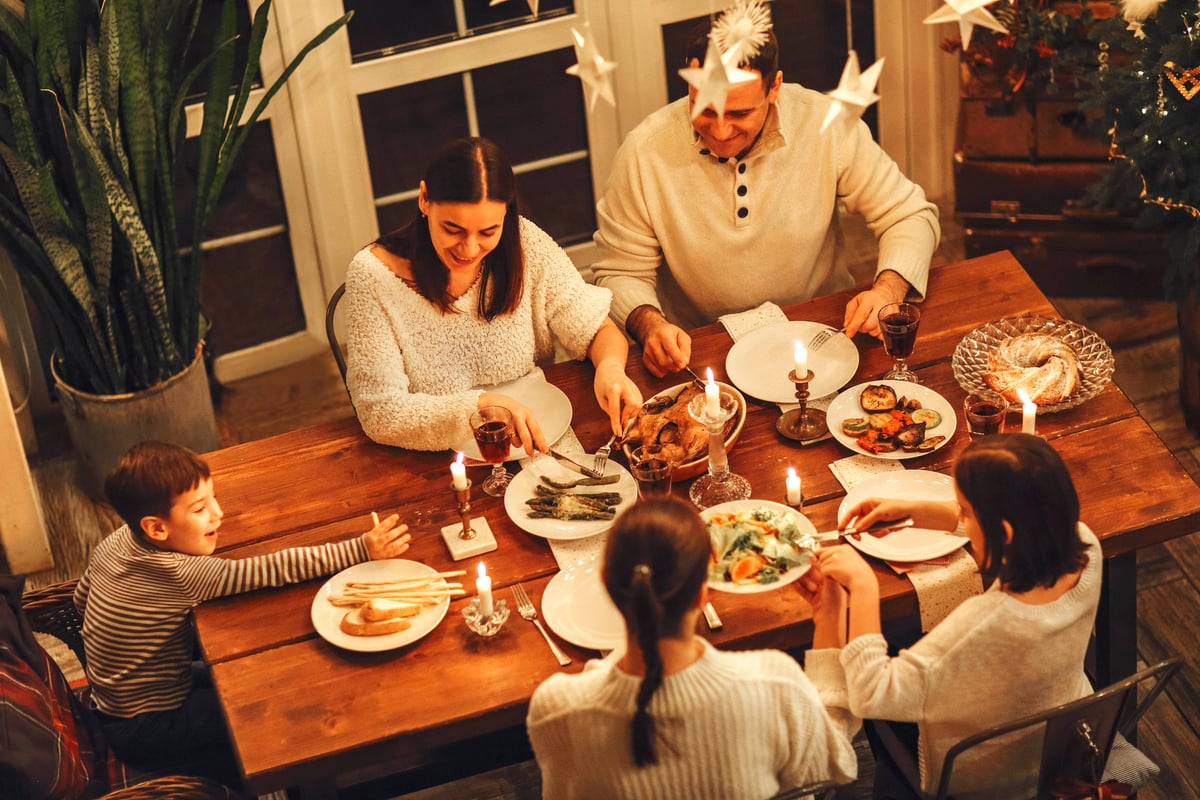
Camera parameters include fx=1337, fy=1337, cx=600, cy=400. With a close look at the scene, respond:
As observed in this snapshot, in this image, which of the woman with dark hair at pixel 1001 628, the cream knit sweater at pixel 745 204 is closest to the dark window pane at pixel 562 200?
the cream knit sweater at pixel 745 204

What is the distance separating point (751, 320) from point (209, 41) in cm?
203

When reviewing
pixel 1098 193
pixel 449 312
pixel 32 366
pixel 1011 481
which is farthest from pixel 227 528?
pixel 1098 193

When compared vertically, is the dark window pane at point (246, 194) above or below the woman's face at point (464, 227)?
below

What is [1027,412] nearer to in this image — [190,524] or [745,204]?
[745,204]

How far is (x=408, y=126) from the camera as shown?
4.19m

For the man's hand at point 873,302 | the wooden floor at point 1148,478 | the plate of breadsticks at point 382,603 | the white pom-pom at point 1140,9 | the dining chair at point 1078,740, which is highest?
the white pom-pom at point 1140,9

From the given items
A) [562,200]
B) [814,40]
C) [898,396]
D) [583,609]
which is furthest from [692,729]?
[814,40]

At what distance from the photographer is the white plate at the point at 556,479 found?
7.63 feet

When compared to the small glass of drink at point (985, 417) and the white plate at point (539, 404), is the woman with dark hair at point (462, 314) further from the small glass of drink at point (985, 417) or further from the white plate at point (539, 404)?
the small glass of drink at point (985, 417)

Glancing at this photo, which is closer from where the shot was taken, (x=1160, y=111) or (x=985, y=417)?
(x=985, y=417)

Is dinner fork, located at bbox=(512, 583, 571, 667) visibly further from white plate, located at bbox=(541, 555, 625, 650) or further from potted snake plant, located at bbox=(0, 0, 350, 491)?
potted snake plant, located at bbox=(0, 0, 350, 491)

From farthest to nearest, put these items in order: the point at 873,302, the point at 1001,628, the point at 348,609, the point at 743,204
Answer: the point at 743,204
the point at 873,302
the point at 348,609
the point at 1001,628

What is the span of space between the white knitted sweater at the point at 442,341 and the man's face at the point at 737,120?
0.45 metres

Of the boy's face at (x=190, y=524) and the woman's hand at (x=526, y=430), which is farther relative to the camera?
the woman's hand at (x=526, y=430)
